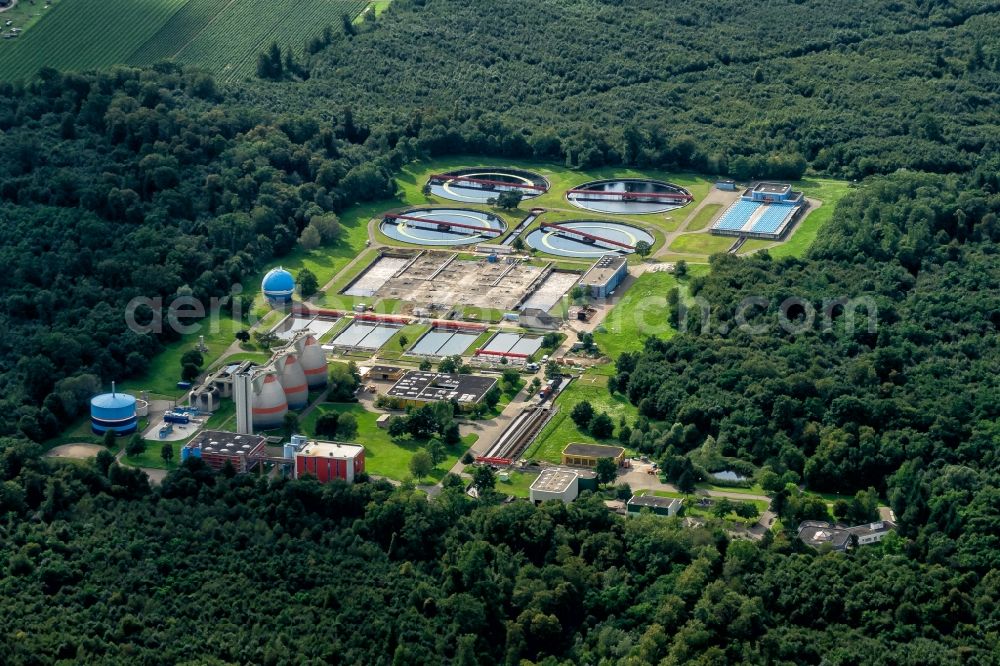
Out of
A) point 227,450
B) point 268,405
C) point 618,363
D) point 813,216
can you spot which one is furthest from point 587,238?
point 227,450

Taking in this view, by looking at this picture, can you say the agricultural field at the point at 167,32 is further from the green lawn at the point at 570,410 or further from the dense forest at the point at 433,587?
the dense forest at the point at 433,587


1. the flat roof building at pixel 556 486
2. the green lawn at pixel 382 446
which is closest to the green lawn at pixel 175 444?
the green lawn at pixel 382 446

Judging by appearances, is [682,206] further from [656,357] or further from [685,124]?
[656,357]

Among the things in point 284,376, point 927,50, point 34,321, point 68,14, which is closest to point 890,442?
point 284,376

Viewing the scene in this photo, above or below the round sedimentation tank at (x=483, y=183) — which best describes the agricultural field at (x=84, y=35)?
above

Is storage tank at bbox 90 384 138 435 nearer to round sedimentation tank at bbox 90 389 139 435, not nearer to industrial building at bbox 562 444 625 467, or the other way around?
round sedimentation tank at bbox 90 389 139 435

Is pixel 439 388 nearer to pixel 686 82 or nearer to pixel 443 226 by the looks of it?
pixel 443 226
